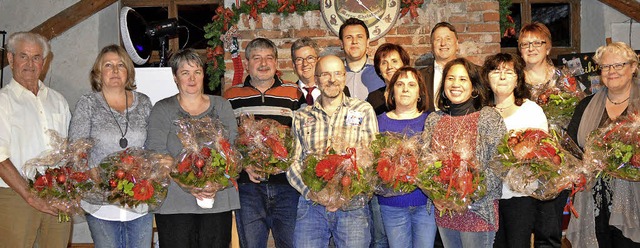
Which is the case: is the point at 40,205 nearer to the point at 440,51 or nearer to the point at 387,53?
the point at 387,53

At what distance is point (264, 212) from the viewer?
380cm

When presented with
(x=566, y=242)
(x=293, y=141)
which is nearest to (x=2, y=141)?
(x=293, y=141)

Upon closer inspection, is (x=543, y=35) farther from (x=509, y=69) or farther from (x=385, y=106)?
(x=385, y=106)

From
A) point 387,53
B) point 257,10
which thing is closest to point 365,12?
point 257,10

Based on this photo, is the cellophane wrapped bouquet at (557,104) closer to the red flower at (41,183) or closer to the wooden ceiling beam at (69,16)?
the red flower at (41,183)

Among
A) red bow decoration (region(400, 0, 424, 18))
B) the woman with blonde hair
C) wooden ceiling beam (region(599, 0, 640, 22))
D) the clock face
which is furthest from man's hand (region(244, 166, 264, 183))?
wooden ceiling beam (region(599, 0, 640, 22))

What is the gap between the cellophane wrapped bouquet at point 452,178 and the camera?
332 centimetres

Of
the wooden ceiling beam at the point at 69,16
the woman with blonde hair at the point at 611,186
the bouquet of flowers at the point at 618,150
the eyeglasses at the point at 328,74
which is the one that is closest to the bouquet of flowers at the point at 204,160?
the eyeglasses at the point at 328,74

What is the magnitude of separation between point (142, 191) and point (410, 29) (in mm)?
3030

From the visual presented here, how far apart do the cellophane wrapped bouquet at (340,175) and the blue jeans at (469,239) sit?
47 cm

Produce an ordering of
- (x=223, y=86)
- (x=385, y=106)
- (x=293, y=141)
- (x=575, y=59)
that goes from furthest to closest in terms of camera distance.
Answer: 1. (x=223, y=86)
2. (x=575, y=59)
3. (x=385, y=106)
4. (x=293, y=141)

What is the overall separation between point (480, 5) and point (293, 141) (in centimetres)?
273

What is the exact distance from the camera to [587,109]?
155 inches

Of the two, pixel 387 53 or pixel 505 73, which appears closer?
pixel 505 73
